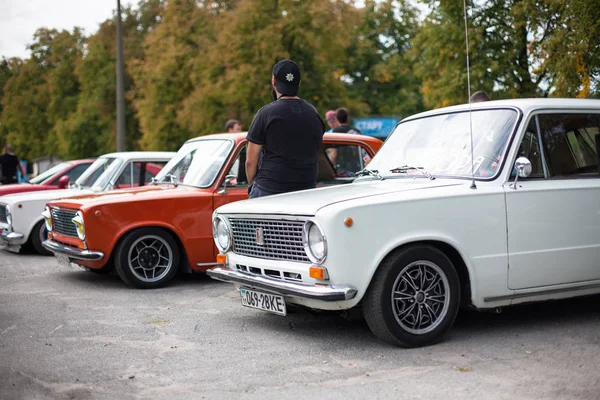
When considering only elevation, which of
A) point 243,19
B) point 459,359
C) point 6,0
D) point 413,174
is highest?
point 243,19

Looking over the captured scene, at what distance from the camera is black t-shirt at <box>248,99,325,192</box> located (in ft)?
23.8

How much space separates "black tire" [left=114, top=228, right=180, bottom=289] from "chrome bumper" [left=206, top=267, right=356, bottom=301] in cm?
265

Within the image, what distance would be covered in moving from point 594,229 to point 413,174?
1.49 metres

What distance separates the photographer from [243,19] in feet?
105

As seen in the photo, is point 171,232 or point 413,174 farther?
point 171,232

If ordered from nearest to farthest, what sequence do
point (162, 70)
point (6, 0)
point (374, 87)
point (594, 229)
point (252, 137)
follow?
point (594, 229) < point (252, 137) < point (6, 0) < point (162, 70) < point (374, 87)

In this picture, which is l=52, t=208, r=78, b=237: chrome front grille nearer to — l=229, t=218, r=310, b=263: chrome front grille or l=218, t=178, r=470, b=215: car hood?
l=218, t=178, r=470, b=215: car hood

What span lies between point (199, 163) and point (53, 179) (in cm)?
649

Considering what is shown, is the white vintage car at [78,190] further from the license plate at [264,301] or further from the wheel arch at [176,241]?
the license plate at [264,301]

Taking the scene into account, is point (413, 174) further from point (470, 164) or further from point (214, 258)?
point (214, 258)

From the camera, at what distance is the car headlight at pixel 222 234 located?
6909 mm

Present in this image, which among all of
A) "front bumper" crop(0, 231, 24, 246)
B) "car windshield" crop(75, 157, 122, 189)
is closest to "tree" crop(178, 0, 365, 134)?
"car windshield" crop(75, 157, 122, 189)

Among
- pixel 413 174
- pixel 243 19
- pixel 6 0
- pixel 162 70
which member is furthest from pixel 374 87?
pixel 413 174

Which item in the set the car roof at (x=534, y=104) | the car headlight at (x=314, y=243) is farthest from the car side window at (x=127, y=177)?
the car headlight at (x=314, y=243)
